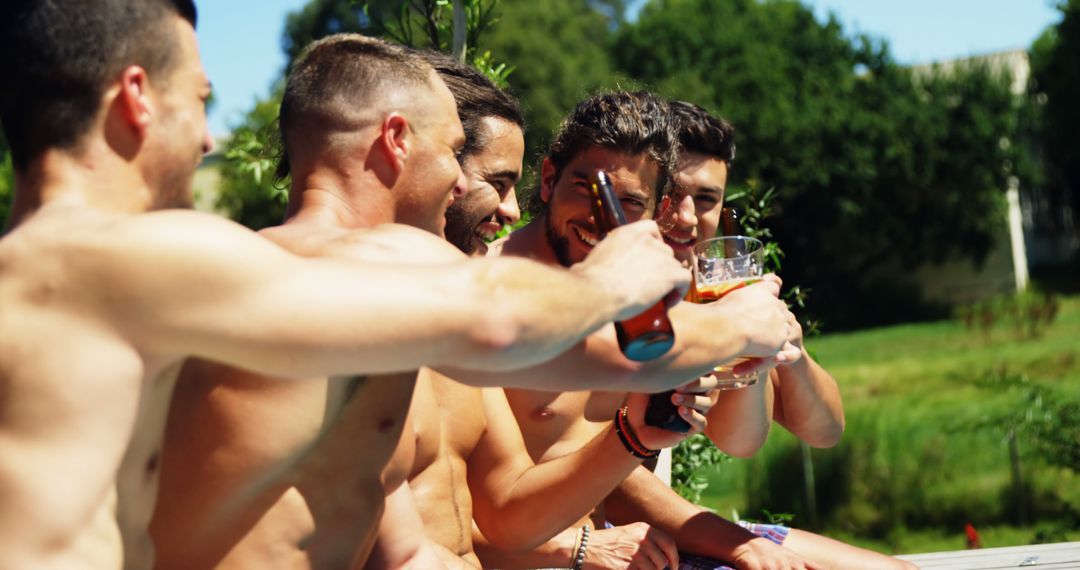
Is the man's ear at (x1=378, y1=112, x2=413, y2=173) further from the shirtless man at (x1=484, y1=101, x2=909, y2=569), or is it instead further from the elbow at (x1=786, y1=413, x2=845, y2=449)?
the elbow at (x1=786, y1=413, x2=845, y2=449)

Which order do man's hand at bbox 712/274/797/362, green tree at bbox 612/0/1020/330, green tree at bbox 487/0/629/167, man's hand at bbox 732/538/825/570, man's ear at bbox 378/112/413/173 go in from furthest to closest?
1. green tree at bbox 487/0/629/167
2. green tree at bbox 612/0/1020/330
3. man's hand at bbox 732/538/825/570
4. man's hand at bbox 712/274/797/362
5. man's ear at bbox 378/112/413/173

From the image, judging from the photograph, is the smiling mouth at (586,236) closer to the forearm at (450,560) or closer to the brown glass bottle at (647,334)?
the forearm at (450,560)

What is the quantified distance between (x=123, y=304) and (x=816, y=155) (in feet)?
123

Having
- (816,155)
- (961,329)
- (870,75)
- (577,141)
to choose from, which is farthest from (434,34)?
(870,75)

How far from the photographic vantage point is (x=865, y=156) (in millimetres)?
37688

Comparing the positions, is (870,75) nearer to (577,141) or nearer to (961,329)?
(961,329)

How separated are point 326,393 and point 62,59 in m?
0.79

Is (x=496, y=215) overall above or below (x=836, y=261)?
above

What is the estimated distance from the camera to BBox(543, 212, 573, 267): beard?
175 inches

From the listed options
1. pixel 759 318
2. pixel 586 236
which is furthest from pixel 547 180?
pixel 759 318

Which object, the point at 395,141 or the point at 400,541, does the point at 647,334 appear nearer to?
the point at 395,141

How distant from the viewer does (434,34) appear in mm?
6293

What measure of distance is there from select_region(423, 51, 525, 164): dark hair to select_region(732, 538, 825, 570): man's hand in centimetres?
163

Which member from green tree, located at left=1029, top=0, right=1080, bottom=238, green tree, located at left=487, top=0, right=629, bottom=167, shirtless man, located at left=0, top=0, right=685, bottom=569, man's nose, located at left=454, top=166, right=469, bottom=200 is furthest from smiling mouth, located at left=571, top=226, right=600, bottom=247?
green tree, located at left=487, top=0, right=629, bottom=167
